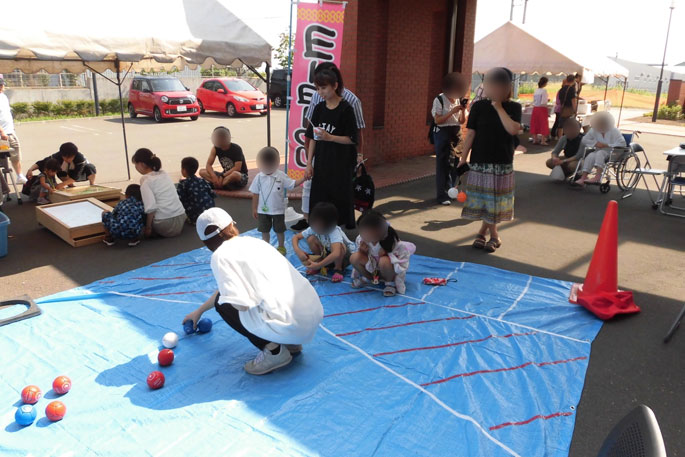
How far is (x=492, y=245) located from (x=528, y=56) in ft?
36.1

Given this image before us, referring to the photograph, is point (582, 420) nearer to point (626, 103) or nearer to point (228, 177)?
point (228, 177)

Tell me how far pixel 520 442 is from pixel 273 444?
4.40 feet

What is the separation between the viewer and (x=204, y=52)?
7277mm

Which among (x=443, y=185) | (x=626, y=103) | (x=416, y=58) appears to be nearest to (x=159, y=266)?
(x=443, y=185)

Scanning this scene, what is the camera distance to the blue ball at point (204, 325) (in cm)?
399

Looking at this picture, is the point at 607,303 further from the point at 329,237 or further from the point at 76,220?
the point at 76,220

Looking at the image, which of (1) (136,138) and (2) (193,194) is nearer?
(2) (193,194)

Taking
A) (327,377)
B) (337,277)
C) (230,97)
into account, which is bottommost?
Result: (327,377)

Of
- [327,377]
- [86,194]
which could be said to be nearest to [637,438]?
[327,377]

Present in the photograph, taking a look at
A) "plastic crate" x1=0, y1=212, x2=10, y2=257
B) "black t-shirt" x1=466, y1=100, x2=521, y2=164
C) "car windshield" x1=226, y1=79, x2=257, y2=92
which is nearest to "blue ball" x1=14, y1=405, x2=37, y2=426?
"plastic crate" x1=0, y1=212, x2=10, y2=257

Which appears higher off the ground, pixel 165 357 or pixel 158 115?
pixel 158 115

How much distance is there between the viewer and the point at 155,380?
327cm

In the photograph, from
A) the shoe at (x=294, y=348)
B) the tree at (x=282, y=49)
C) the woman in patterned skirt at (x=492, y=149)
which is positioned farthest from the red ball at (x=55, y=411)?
the tree at (x=282, y=49)

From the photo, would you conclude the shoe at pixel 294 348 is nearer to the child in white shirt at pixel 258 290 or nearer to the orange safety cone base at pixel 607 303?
the child in white shirt at pixel 258 290
